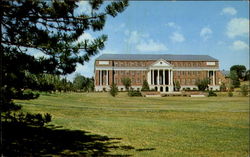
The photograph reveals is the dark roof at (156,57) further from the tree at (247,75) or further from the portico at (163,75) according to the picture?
the tree at (247,75)

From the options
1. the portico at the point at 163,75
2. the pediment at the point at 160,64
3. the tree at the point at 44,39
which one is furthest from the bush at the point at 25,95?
the pediment at the point at 160,64

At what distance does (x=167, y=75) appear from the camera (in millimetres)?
103875

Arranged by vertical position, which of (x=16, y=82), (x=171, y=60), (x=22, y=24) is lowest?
(x=16, y=82)

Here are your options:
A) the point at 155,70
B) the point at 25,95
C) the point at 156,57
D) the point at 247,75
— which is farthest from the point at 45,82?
the point at 247,75

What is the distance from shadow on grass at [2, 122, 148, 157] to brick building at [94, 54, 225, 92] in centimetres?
8575

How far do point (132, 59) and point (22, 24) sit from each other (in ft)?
308

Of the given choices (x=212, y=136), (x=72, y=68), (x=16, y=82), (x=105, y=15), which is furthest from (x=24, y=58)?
(x=212, y=136)

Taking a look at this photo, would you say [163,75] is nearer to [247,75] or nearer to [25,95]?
[247,75]

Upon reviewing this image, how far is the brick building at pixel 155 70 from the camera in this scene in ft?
322

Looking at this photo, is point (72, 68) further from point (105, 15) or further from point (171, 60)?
point (171, 60)

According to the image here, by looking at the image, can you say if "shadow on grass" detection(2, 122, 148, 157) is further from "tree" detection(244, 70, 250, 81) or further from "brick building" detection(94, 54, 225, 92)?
"tree" detection(244, 70, 250, 81)

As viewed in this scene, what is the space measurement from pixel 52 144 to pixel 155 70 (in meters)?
92.8

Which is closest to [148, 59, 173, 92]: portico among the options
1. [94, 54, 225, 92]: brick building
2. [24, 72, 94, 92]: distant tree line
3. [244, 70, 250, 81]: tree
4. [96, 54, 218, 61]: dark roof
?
[94, 54, 225, 92]: brick building

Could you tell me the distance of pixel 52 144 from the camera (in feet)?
31.6
